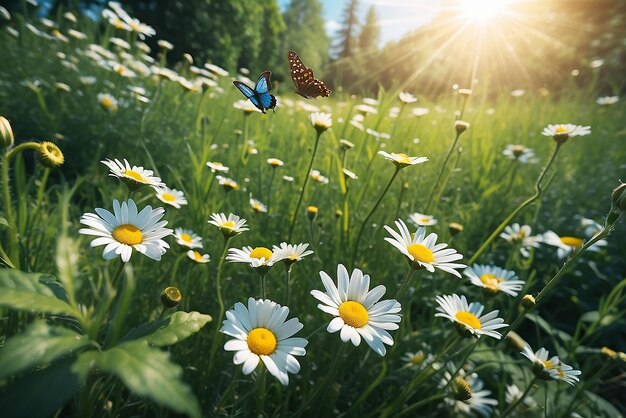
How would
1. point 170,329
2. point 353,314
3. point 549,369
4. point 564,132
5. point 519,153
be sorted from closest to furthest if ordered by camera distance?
1. point 170,329
2. point 353,314
3. point 549,369
4. point 564,132
5. point 519,153

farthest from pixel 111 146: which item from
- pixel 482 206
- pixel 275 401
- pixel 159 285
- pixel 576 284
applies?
pixel 576 284

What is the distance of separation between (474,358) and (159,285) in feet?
3.61

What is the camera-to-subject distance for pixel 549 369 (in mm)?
1058

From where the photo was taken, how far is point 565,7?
1330 centimetres

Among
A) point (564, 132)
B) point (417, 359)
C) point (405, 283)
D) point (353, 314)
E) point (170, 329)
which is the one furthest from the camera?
point (564, 132)

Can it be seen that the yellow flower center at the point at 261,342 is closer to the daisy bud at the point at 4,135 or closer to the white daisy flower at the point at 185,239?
the white daisy flower at the point at 185,239

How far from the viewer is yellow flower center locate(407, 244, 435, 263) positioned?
0.94 meters

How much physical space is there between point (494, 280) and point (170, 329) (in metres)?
1.03

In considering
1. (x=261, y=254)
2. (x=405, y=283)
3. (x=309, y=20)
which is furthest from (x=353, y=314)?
(x=309, y=20)

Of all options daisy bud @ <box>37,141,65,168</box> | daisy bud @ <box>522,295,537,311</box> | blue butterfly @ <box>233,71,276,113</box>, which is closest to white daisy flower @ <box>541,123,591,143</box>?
daisy bud @ <box>522,295,537,311</box>

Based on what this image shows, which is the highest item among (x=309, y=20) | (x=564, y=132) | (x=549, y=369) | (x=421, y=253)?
(x=309, y=20)

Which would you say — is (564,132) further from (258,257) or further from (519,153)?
(258,257)

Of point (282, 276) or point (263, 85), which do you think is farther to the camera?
point (282, 276)

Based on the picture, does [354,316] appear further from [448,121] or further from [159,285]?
[448,121]
